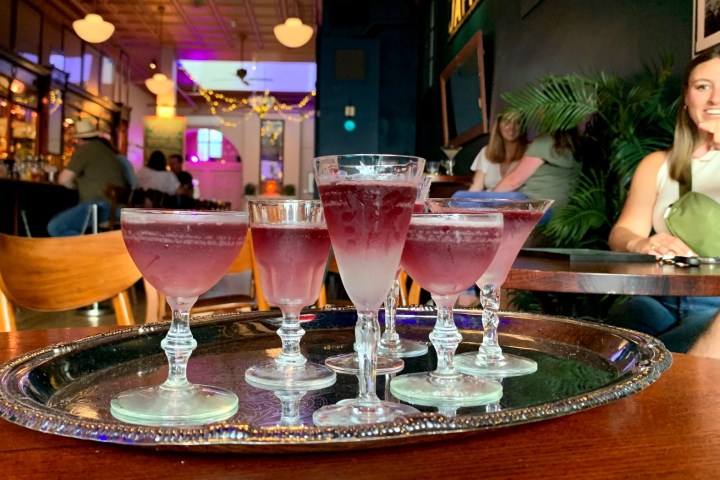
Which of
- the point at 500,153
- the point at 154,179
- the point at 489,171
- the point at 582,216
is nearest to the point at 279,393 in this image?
the point at 582,216

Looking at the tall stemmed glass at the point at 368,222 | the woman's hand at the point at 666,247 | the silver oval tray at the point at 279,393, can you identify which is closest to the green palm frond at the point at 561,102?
the woman's hand at the point at 666,247

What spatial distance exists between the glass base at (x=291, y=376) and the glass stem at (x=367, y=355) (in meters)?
0.13

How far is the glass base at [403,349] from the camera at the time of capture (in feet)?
3.09

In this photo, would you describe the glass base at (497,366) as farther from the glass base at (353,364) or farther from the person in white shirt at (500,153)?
the person in white shirt at (500,153)

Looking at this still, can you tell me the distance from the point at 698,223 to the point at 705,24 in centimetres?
133

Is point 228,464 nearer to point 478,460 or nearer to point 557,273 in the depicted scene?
point 478,460

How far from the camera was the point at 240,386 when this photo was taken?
71 cm

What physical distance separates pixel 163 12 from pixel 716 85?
9.41m

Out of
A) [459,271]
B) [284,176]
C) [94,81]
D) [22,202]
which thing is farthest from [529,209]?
[284,176]

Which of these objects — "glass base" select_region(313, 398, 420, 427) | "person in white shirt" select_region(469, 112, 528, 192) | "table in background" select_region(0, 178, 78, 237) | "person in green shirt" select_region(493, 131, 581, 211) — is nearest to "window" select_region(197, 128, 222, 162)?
"table in background" select_region(0, 178, 78, 237)

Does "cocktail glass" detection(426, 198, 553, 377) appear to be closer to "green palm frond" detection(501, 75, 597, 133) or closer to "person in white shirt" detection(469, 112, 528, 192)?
"green palm frond" detection(501, 75, 597, 133)

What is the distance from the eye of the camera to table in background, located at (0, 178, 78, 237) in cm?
531

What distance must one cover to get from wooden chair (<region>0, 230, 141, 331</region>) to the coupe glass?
73 centimetres

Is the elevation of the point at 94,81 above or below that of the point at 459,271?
above
